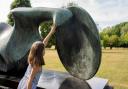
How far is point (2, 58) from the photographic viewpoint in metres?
7.05

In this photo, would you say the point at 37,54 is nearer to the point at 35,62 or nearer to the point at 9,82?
the point at 35,62

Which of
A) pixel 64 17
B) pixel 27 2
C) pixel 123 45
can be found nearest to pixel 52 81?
pixel 64 17

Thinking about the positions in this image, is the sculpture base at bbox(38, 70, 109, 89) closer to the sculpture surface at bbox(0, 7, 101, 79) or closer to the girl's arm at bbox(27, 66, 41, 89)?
the sculpture surface at bbox(0, 7, 101, 79)

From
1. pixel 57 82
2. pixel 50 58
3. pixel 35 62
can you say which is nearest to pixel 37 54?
pixel 35 62

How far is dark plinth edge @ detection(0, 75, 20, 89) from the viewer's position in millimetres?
6434

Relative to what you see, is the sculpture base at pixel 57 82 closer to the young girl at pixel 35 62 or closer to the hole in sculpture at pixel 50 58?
the young girl at pixel 35 62

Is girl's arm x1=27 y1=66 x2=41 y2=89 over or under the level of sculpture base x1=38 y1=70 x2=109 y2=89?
over

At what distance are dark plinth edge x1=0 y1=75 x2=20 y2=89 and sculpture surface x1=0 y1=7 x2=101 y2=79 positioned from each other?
27cm

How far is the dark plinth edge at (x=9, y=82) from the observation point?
21.1 feet

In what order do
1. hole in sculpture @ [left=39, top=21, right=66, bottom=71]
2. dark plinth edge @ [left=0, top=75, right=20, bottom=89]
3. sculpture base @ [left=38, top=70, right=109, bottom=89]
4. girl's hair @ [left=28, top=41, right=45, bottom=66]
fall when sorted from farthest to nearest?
1. hole in sculpture @ [left=39, top=21, right=66, bottom=71]
2. dark plinth edge @ [left=0, top=75, right=20, bottom=89]
3. sculpture base @ [left=38, top=70, right=109, bottom=89]
4. girl's hair @ [left=28, top=41, right=45, bottom=66]

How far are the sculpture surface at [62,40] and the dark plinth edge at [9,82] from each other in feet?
0.88

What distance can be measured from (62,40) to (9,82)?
133cm

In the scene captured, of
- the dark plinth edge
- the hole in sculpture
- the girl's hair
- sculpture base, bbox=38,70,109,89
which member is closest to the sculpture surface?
sculpture base, bbox=38,70,109,89

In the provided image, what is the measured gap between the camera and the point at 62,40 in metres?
6.61
